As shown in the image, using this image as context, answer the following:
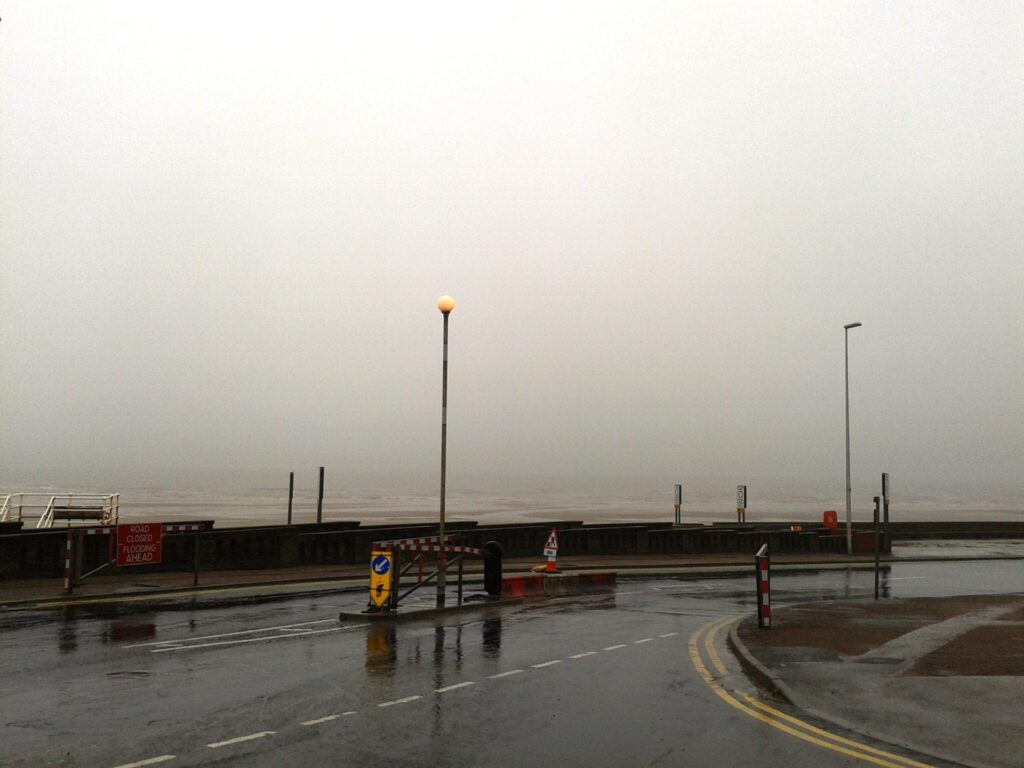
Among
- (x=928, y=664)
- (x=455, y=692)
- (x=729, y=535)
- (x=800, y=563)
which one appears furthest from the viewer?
(x=729, y=535)

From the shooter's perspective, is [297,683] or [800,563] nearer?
[297,683]

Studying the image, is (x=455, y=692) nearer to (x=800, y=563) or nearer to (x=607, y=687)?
(x=607, y=687)

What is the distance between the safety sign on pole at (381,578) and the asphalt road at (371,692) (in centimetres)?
73

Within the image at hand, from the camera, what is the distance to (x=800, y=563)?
1337 inches

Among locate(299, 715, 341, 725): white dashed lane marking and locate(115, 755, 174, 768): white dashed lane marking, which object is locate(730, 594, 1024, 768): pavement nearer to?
locate(299, 715, 341, 725): white dashed lane marking

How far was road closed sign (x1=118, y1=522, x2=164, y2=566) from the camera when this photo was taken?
Answer: 2019cm

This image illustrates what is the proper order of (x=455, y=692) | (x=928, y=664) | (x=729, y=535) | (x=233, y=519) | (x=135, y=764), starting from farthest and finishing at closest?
(x=233, y=519), (x=729, y=535), (x=928, y=664), (x=455, y=692), (x=135, y=764)

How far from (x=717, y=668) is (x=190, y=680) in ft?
22.1

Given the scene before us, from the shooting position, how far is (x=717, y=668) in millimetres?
12180

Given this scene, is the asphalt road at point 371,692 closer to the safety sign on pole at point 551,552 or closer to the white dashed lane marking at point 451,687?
the white dashed lane marking at point 451,687

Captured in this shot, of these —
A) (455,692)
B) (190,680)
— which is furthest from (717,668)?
(190,680)

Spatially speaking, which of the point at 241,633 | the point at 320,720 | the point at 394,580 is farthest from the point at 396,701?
the point at 394,580

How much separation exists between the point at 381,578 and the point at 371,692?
6316 mm

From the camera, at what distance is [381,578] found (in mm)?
16484
